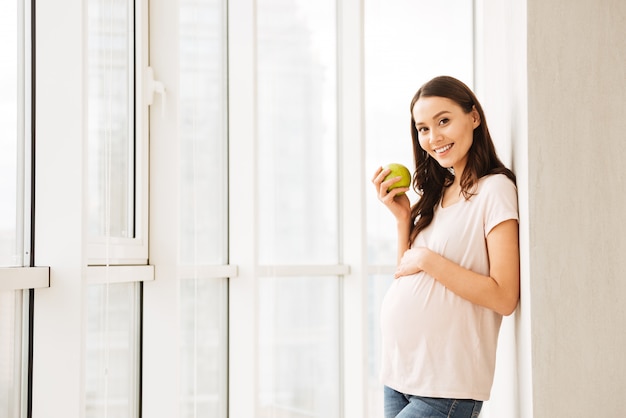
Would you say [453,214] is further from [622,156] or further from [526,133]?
[622,156]

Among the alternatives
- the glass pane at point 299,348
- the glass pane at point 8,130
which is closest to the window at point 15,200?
the glass pane at point 8,130

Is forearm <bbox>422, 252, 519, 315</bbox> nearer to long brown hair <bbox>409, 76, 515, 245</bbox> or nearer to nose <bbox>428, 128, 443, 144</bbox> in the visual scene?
long brown hair <bbox>409, 76, 515, 245</bbox>

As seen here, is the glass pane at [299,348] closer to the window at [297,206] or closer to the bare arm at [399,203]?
the window at [297,206]

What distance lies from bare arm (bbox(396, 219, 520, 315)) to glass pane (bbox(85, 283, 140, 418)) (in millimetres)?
803

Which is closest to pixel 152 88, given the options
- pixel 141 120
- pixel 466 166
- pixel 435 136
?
pixel 141 120

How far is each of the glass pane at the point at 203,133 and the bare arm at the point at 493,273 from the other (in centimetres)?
77

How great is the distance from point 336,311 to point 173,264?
1104 millimetres

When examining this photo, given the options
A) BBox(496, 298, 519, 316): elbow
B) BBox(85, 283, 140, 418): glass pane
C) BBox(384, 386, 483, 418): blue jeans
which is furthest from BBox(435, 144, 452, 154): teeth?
BBox(85, 283, 140, 418): glass pane

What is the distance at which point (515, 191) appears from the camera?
6.64 feet

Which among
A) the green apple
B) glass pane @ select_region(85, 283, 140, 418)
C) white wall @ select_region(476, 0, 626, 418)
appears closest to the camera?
glass pane @ select_region(85, 283, 140, 418)

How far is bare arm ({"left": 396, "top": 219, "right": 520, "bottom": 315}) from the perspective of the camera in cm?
191

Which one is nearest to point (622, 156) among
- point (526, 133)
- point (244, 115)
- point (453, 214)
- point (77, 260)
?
point (526, 133)

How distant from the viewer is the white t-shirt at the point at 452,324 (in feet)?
6.36

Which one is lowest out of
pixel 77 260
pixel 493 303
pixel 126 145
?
pixel 493 303
